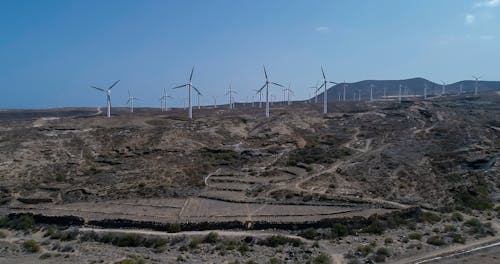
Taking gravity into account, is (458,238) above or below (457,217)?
below

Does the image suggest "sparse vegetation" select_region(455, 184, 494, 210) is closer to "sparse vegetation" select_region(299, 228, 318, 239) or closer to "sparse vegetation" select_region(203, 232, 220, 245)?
"sparse vegetation" select_region(299, 228, 318, 239)

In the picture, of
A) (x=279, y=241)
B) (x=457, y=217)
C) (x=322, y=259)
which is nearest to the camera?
(x=322, y=259)

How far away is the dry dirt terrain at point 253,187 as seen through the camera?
34281 millimetres

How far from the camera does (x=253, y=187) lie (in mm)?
51906

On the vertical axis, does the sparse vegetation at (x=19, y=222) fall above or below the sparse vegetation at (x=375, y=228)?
below

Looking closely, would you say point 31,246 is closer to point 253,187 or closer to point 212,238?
point 212,238

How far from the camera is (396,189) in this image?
48938 mm

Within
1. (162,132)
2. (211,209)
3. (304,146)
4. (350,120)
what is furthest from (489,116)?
(211,209)

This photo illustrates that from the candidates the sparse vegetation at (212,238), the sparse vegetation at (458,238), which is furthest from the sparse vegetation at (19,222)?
the sparse vegetation at (458,238)

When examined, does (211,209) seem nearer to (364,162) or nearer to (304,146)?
(364,162)

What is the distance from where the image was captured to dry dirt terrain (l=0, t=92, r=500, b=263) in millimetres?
34281

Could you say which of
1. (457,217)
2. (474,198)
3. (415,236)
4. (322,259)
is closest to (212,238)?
(322,259)

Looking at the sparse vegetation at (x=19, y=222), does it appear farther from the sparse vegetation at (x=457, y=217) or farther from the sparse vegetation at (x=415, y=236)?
the sparse vegetation at (x=457, y=217)

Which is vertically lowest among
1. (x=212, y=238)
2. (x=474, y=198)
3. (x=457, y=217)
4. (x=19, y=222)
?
(x=19, y=222)
